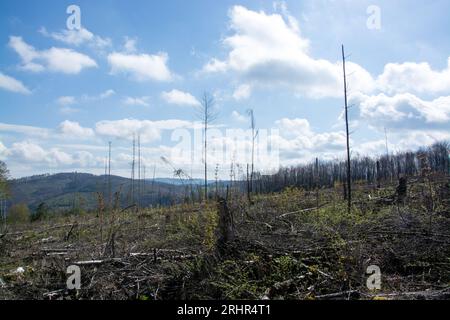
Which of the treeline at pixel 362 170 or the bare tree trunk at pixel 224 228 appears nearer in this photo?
the bare tree trunk at pixel 224 228

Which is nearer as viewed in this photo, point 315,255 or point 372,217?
point 315,255

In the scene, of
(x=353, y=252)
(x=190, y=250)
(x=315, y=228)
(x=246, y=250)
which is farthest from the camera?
(x=315, y=228)

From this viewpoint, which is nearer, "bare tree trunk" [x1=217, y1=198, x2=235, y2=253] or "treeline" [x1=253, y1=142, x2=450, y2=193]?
"bare tree trunk" [x1=217, y1=198, x2=235, y2=253]

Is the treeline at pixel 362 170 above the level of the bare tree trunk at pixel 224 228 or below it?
above

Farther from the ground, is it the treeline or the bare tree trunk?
the treeline

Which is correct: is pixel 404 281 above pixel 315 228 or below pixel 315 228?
below

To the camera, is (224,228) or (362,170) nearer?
(224,228)

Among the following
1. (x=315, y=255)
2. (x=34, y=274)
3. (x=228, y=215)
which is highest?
(x=228, y=215)

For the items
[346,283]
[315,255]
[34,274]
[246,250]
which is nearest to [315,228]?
[315,255]
